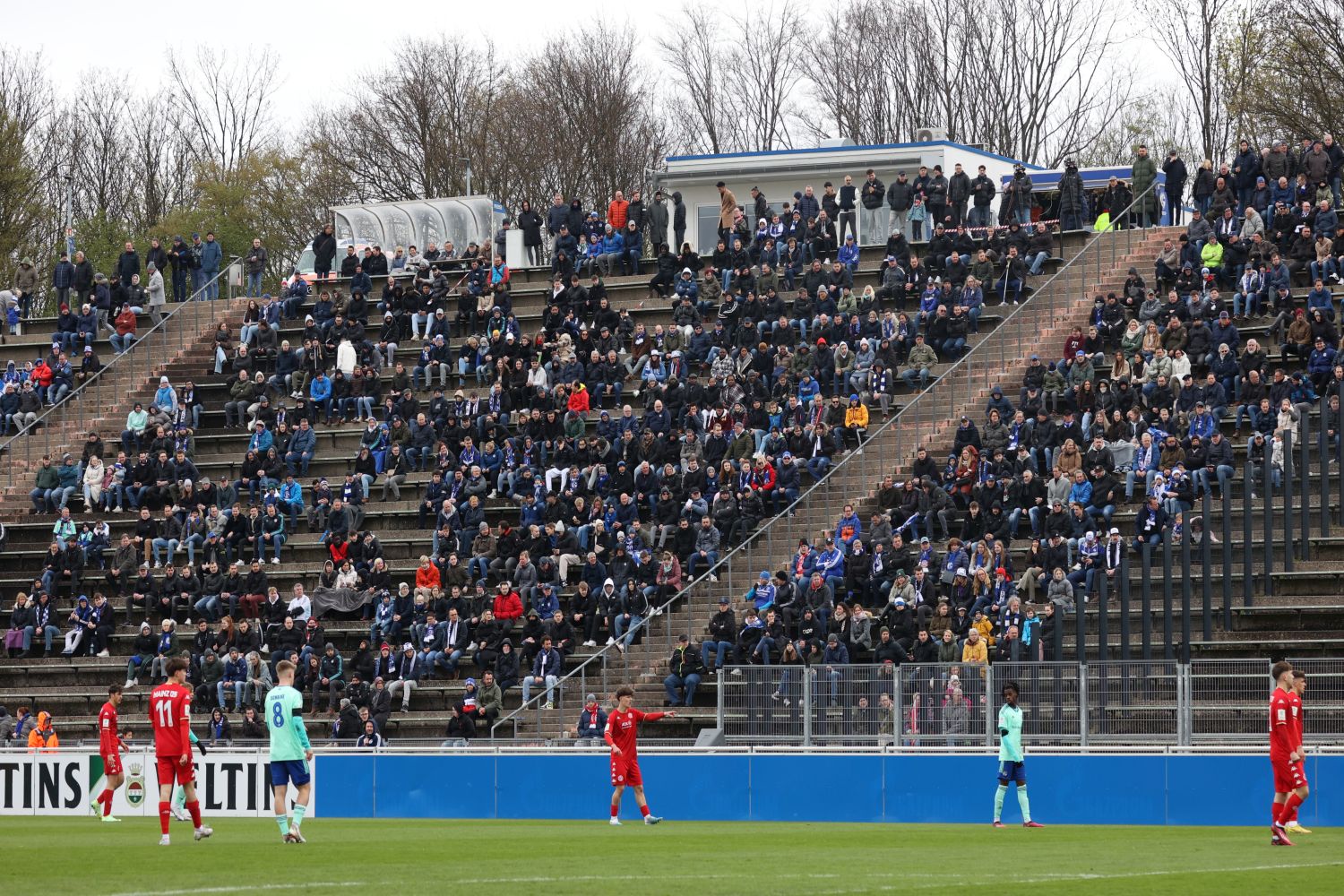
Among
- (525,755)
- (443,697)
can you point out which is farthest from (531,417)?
(525,755)

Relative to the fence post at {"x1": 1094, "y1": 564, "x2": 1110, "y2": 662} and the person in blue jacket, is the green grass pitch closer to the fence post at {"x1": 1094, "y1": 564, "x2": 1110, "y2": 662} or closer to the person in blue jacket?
the fence post at {"x1": 1094, "y1": 564, "x2": 1110, "y2": 662}

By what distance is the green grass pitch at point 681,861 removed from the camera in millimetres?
15320

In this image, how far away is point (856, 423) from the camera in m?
38.2

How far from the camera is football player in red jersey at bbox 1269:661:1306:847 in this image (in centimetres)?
1983

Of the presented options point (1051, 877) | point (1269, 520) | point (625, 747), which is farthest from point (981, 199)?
point (1051, 877)

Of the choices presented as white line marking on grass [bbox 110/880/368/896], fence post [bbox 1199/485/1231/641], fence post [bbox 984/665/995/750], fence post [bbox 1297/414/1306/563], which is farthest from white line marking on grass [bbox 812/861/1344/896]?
fence post [bbox 1297/414/1306/563]

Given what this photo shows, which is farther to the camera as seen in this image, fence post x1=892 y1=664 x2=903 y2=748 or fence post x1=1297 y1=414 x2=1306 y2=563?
fence post x1=1297 y1=414 x2=1306 y2=563

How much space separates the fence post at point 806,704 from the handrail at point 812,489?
18.2ft

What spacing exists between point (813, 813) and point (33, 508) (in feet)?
76.7

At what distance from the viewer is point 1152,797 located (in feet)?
85.4

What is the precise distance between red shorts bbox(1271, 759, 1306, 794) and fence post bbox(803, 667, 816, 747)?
984 cm

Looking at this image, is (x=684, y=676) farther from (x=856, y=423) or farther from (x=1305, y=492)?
(x=1305, y=492)

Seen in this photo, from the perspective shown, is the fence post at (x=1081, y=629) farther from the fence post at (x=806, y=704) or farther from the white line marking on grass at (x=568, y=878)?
the white line marking on grass at (x=568, y=878)

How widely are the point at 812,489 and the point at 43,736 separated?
44.3 ft
